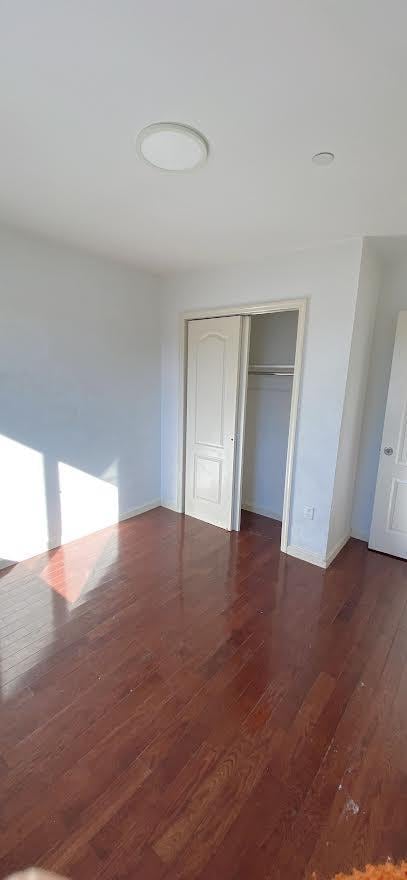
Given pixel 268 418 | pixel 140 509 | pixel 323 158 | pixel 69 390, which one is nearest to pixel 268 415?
pixel 268 418

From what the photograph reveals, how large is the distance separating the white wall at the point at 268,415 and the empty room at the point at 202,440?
0.09ft

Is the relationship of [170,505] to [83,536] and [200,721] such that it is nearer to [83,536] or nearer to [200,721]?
[83,536]

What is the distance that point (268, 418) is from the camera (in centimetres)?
368

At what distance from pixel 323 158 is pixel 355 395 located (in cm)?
168

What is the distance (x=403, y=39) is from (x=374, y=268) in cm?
179

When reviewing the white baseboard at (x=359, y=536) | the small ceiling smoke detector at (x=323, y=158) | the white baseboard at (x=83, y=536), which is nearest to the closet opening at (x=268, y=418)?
the white baseboard at (x=359, y=536)

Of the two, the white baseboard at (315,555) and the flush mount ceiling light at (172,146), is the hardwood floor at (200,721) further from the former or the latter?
the flush mount ceiling light at (172,146)

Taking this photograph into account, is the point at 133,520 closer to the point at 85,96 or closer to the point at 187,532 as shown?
the point at 187,532

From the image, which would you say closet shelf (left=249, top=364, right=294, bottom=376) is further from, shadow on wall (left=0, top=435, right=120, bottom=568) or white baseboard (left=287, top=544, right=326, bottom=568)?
shadow on wall (left=0, top=435, right=120, bottom=568)

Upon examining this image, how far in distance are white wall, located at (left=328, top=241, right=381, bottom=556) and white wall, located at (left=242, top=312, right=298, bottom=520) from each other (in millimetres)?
693

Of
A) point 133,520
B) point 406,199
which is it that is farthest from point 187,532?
point 406,199

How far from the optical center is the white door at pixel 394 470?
9.11 feet

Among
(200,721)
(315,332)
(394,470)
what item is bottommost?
(200,721)

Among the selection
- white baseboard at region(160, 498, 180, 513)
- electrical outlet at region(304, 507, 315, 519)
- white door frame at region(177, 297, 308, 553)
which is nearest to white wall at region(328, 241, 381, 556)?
electrical outlet at region(304, 507, 315, 519)
